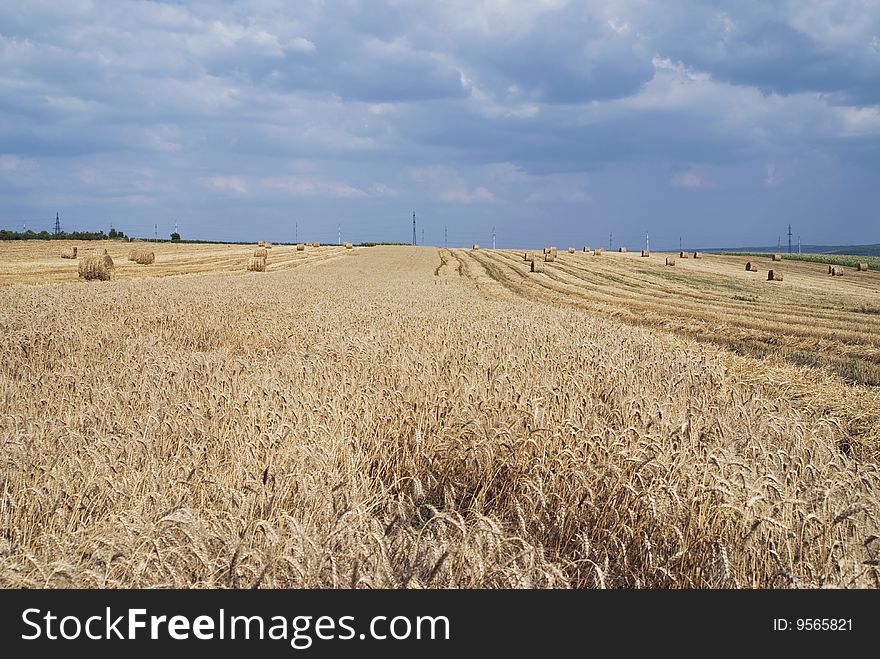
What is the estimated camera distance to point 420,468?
3.63 m

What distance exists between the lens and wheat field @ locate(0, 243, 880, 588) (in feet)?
7.41

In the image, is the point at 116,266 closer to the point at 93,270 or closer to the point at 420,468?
the point at 93,270

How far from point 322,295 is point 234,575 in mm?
11722

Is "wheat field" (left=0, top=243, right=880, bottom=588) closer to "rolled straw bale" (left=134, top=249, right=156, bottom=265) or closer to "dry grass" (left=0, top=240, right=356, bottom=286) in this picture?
"dry grass" (left=0, top=240, right=356, bottom=286)

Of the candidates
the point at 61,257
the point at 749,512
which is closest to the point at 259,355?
the point at 749,512

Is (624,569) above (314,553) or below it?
below

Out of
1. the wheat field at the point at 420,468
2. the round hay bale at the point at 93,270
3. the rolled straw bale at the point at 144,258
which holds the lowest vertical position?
the wheat field at the point at 420,468

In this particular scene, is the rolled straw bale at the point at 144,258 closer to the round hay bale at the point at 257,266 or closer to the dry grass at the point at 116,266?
the dry grass at the point at 116,266

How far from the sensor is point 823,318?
47.7 ft

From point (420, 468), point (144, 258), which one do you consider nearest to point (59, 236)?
point (144, 258)

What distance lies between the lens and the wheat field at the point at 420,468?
2260mm

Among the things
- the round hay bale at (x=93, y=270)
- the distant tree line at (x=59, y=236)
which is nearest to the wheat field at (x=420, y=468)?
the round hay bale at (x=93, y=270)

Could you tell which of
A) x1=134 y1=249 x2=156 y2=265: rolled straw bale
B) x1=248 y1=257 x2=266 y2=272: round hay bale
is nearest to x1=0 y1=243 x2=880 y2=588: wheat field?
x1=248 y1=257 x2=266 y2=272: round hay bale

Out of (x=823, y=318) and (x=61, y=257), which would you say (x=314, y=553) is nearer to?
(x=823, y=318)
